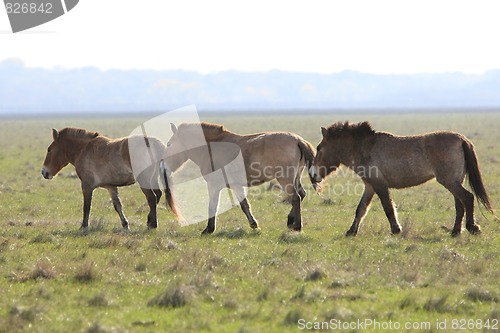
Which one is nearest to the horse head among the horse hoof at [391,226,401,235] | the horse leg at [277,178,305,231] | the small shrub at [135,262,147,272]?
the horse leg at [277,178,305,231]

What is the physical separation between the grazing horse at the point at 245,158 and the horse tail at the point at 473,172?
9.81ft

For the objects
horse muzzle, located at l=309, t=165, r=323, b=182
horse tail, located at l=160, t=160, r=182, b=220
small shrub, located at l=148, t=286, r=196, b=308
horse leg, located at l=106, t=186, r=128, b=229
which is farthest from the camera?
horse leg, located at l=106, t=186, r=128, b=229

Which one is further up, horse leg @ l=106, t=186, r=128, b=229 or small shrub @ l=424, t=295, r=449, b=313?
horse leg @ l=106, t=186, r=128, b=229

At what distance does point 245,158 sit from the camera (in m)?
13.8

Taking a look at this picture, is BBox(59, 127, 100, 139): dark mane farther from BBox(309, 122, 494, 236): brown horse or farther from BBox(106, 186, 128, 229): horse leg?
BBox(309, 122, 494, 236): brown horse

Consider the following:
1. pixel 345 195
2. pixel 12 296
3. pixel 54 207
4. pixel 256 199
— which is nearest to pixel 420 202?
pixel 345 195

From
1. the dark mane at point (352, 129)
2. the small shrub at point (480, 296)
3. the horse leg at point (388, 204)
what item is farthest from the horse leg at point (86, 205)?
the small shrub at point (480, 296)

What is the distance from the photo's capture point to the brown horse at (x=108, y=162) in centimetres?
1397

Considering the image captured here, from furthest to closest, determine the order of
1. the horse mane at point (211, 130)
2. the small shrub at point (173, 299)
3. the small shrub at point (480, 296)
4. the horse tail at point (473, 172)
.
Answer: the horse mane at point (211, 130) → the horse tail at point (473, 172) → the small shrub at point (480, 296) → the small shrub at point (173, 299)

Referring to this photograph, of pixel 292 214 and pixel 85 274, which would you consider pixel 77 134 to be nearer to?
pixel 292 214

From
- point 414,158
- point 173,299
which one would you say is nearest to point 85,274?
point 173,299

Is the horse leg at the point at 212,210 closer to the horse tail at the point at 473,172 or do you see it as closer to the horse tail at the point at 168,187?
the horse tail at the point at 168,187

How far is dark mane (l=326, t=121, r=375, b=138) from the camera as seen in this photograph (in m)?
13.2

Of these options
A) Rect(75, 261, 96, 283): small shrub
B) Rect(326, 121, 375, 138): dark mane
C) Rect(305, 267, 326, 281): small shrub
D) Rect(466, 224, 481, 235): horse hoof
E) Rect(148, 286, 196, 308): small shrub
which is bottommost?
Rect(466, 224, 481, 235): horse hoof
